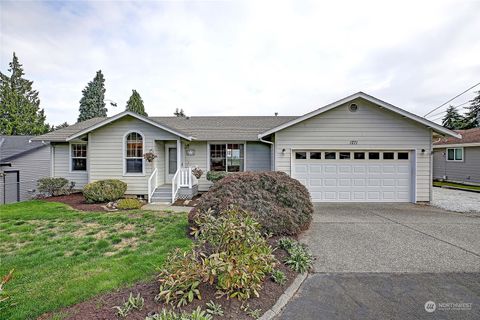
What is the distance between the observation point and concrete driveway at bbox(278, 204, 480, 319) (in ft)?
9.70

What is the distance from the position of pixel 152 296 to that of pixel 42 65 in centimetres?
1468

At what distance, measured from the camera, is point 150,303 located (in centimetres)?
285

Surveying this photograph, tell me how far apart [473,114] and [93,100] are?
50.0 meters

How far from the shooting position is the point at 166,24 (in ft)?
32.1

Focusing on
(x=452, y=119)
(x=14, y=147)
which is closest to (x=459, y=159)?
(x=452, y=119)

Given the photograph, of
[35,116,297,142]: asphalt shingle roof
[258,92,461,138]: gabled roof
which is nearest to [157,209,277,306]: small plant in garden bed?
[258,92,461,138]: gabled roof

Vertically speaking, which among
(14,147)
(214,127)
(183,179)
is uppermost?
(214,127)

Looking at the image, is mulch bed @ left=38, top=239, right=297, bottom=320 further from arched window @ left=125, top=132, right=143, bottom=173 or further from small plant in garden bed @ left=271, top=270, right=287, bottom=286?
arched window @ left=125, top=132, right=143, bottom=173

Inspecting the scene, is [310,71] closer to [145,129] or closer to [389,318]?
[145,129]

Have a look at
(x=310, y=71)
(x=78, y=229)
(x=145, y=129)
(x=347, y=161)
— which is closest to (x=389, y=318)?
(x=78, y=229)

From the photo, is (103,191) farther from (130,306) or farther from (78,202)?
(130,306)

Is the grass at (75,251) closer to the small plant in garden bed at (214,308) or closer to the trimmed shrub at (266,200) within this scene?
the trimmed shrub at (266,200)

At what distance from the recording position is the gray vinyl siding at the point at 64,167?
11.9 meters

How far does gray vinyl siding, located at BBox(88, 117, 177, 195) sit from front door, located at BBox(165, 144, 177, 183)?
131cm
